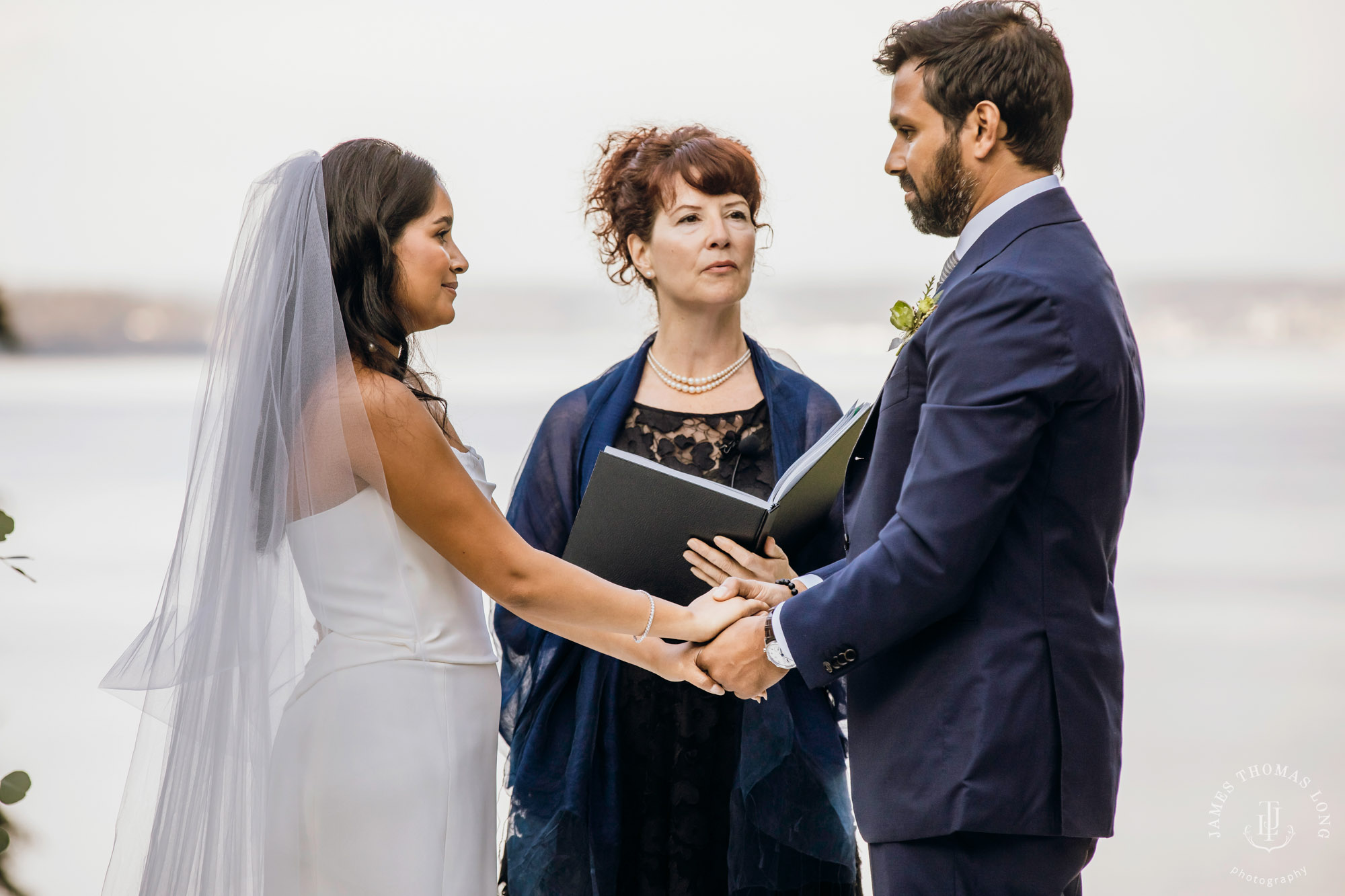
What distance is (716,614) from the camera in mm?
1805

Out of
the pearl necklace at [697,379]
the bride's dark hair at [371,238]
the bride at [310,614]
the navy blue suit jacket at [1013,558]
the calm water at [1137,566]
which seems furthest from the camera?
the calm water at [1137,566]

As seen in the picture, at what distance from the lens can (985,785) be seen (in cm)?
130

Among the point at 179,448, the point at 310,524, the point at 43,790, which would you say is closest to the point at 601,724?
the point at 310,524

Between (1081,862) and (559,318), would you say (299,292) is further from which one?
(559,318)

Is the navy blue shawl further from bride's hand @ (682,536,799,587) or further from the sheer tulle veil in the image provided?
the sheer tulle veil

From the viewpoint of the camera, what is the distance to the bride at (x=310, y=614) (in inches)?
55.3

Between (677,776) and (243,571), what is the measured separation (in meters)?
0.87

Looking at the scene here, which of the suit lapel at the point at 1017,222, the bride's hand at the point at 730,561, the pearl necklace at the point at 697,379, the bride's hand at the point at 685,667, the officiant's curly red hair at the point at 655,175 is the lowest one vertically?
the bride's hand at the point at 685,667

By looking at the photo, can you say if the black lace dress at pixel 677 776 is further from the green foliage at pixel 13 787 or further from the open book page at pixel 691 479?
the green foliage at pixel 13 787

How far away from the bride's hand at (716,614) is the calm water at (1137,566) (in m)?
1.45

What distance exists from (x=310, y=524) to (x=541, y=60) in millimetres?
2597

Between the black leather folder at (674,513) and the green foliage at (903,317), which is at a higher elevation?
the green foliage at (903,317)

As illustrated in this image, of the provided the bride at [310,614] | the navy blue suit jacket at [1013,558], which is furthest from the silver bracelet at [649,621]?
the navy blue suit jacket at [1013,558]

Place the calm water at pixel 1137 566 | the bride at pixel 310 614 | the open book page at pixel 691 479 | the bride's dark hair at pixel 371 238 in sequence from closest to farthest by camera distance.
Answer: the bride at pixel 310 614
the bride's dark hair at pixel 371 238
the open book page at pixel 691 479
the calm water at pixel 1137 566
